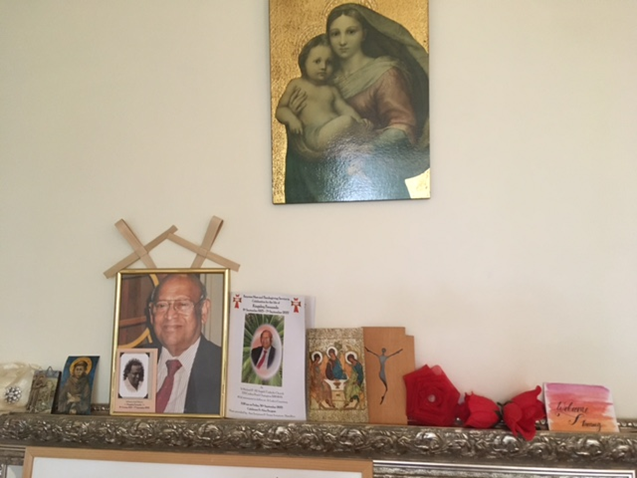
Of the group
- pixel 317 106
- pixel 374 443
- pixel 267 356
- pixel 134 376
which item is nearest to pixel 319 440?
pixel 374 443

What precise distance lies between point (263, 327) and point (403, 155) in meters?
0.53

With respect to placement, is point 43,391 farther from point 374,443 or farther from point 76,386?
point 374,443

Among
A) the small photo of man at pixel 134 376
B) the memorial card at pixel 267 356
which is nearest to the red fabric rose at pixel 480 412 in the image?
the memorial card at pixel 267 356

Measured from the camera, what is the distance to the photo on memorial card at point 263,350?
1.21 meters

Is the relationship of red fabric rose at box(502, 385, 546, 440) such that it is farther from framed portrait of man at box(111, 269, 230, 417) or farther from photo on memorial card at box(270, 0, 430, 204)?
framed portrait of man at box(111, 269, 230, 417)

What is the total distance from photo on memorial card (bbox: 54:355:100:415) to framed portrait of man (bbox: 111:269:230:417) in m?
0.07

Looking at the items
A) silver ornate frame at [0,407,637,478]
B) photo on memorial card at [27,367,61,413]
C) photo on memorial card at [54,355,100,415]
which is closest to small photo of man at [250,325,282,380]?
silver ornate frame at [0,407,637,478]

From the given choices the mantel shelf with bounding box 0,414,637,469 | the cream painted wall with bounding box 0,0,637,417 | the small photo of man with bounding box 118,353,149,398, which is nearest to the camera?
the mantel shelf with bounding box 0,414,637,469

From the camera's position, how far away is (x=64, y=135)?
1.39 meters

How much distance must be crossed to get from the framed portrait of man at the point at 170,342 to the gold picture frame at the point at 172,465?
101 millimetres

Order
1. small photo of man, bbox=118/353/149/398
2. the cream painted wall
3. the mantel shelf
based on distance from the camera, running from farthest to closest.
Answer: small photo of man, bbox=118/353/149/398 < the cream painted wall < the mantel shelf

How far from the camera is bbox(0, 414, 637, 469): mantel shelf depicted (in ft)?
3.41

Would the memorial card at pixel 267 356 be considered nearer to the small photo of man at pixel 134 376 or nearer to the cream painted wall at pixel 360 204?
the cream painted wall at pixel 360 204

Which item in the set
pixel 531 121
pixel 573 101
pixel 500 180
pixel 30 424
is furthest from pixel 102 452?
pixel 573 101
